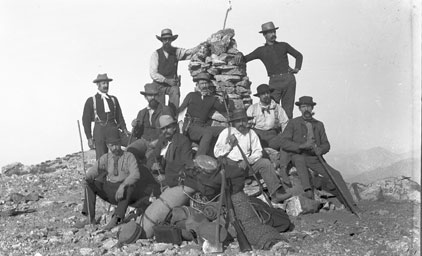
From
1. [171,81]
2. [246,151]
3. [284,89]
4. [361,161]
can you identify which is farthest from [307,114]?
[361,161]

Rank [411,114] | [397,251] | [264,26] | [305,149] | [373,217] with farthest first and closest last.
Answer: [264,26] → [305,149] → [373,217] → [397,251] → [411,114]

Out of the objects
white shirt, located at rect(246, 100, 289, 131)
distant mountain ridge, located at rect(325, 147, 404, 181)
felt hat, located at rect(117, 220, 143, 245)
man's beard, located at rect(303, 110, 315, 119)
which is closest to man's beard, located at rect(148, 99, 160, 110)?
white shirt, located at rect(246, 100, 289, 131)

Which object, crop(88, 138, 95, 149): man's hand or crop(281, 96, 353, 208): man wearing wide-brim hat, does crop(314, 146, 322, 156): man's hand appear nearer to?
crop(281, 96, 353, 208): man wearing wide-brim hat

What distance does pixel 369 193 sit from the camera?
12.4 metres

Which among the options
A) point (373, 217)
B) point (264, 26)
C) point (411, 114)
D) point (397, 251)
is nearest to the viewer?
point (411, 114)

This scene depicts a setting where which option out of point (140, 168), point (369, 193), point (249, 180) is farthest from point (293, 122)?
point (140, 168)

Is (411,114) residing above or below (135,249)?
above

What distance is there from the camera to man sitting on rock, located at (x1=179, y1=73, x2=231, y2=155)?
12.3 meters

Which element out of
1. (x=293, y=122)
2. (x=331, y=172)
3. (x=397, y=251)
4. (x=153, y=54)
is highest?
(x=153, y=54)

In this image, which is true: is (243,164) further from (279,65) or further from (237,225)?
(279,65)

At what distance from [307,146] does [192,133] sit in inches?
92.2

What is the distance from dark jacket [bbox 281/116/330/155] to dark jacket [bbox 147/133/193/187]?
1.99 m

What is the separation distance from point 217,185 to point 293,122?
3.33 metres

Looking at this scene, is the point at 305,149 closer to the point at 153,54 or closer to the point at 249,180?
the point at 249,180
